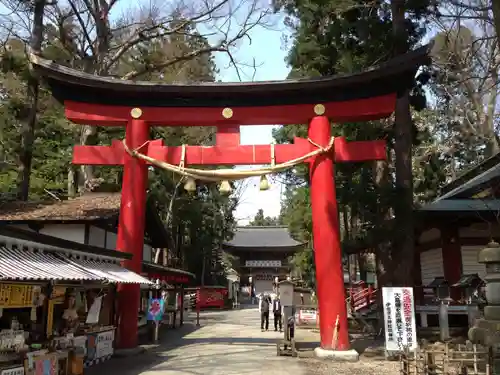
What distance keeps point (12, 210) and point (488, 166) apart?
62.4 ft

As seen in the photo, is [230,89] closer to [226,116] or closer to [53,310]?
[226,116]

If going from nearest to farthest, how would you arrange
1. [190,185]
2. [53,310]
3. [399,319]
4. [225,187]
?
1. [53,310]
2. [399,319]
3. [225,187]
4. [190,185]

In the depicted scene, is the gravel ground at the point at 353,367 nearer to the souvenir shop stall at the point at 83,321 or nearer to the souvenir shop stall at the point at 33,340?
the souvenir shop stall at the point at 83,321

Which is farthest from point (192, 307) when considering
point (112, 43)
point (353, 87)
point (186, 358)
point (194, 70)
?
point (353, 87)

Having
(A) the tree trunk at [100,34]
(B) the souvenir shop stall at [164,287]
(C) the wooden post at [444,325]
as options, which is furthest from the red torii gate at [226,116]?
(A) the tree trunk at [100,34]

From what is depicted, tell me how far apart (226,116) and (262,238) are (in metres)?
37.2

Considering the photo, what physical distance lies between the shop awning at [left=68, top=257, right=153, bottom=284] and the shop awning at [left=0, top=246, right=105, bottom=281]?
31 centimetres

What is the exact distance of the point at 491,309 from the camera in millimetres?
8523

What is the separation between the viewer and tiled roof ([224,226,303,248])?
45.4m

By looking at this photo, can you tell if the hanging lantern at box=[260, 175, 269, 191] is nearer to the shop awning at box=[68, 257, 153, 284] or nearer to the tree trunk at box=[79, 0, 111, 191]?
the shop awning at box=[68, 257, 153, 284]

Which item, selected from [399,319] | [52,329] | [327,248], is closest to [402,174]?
[327,248]

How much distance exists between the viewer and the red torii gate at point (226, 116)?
11359mm

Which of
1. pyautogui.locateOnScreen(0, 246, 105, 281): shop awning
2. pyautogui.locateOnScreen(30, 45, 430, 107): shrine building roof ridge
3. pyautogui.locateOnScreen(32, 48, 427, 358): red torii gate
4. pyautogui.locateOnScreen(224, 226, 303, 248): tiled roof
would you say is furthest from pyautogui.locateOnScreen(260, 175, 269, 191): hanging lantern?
pyautogui.locateOnScreen(224, 226, 303, 248): tiled roof

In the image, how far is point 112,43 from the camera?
63.2 feet
